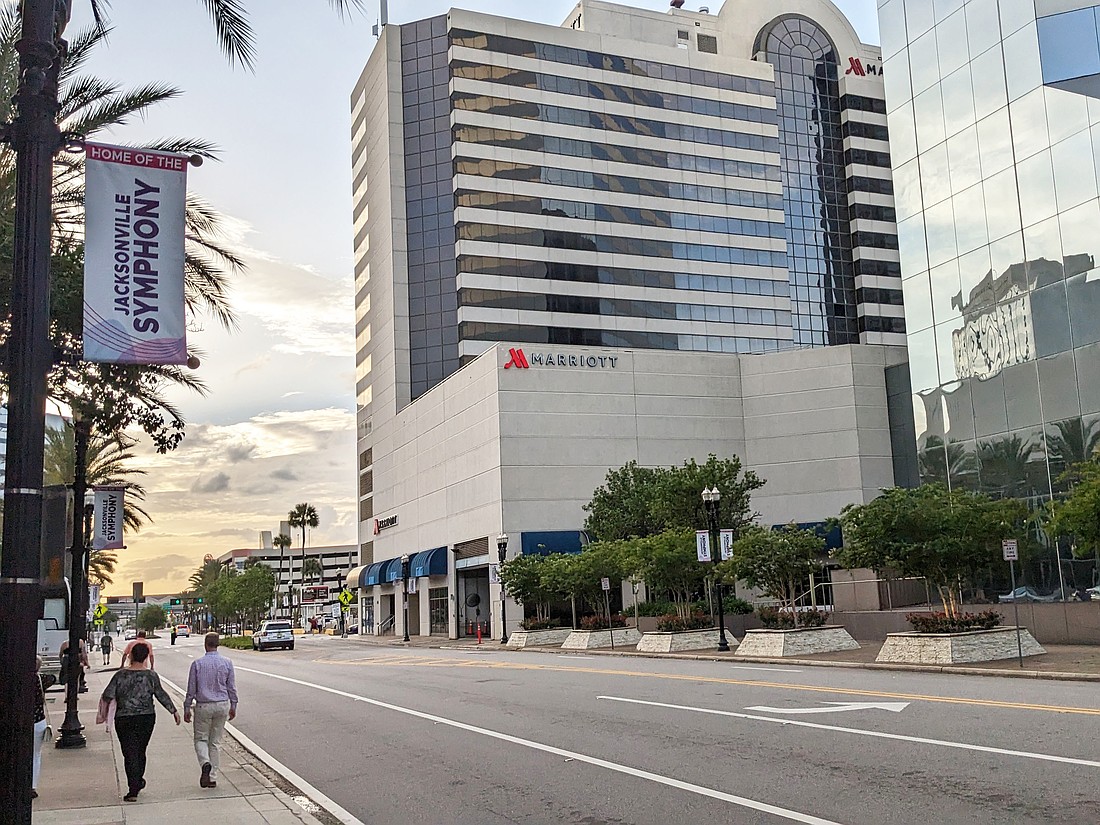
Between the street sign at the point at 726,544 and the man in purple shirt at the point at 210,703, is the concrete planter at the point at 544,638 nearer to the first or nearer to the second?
the street sign at the point at 726,544

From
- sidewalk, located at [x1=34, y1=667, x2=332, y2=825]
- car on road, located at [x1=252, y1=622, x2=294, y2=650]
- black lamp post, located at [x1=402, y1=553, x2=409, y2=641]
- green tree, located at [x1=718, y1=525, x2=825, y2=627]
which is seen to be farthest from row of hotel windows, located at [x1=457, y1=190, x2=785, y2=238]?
sidewalk, located at [x1=34, y1=667, x2=332, y2=825]

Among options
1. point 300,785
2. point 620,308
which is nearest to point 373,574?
point 620,308

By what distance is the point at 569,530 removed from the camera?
64125 mm

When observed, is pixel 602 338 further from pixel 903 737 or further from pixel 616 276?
pixel 903 737

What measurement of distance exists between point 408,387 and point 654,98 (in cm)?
3107

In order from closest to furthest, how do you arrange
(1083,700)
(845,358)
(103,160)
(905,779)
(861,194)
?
(103,160) < (905,779) < (1083,700) < (845,358) < (861,194)

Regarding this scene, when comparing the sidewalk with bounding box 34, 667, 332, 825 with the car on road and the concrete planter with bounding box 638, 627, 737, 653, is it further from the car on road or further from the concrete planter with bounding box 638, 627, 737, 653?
the car on road

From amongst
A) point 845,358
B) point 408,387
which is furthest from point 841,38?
point 408,387

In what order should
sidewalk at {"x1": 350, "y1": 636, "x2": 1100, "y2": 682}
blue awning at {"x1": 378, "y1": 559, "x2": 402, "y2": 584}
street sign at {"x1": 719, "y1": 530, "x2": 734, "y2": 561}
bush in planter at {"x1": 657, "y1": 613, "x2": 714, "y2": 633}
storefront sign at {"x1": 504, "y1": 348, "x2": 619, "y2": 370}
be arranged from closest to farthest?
1. sidewalk at {"x1": 350, "y1": 636, "x2": 1100, "y2": 682}
2. street sign at {"x1": 719, "y1": 530, "x2": 734, "y2": 561}
3. bush in planter at {"x1": 657, "y1": 613, "x2": 714, "y2": 633}
4. storefront sign at {"x1": 504, "y1": 348, "x2": 619, "y2": 370}
5. blue awning at {"x1": 378, "y1": 559, "x2": 402, "y2": 584}

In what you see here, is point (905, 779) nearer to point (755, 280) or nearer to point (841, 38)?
point (755, 280)

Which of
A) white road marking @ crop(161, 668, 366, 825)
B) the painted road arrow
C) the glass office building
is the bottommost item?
white road marking @ crop(161, 668, 366, 825)

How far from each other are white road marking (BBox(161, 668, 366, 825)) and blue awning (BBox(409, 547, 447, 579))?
5252 cm

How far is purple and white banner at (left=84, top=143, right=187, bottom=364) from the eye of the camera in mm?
7520

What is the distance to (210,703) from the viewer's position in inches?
489
